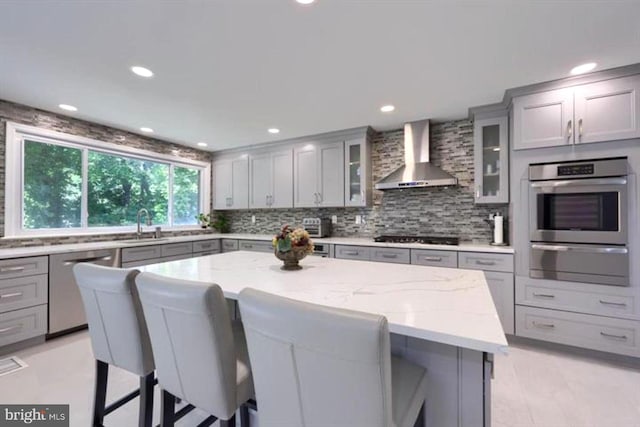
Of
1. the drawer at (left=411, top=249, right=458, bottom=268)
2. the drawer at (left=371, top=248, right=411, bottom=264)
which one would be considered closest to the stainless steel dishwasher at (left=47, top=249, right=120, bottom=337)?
the drawer at (left=371, top=248, right=411, bottom=264)

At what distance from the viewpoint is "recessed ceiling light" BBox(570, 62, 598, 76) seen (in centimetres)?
222

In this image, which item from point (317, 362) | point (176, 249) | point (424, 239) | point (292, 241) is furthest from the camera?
point (176, 249)

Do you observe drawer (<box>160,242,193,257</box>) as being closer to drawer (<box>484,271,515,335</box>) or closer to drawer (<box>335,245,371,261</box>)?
drawer (<box>335,245,371,261</box>)

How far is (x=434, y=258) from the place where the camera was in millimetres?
3029

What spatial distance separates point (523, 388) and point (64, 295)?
163 inches

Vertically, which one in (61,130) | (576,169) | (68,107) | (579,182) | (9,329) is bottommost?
(9,329)

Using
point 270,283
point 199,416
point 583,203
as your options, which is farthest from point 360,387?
point 583,203

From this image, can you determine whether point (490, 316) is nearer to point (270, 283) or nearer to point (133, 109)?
point (270, 283)

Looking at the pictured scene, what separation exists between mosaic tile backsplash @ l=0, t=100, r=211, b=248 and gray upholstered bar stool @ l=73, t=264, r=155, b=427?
2.46 metres

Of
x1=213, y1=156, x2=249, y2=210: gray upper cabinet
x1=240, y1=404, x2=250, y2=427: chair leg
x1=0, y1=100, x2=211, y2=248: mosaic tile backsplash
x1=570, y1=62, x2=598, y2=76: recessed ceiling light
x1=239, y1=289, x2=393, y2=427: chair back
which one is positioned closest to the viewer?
x1=239, y1=289, x2=393, y2=427: chair back

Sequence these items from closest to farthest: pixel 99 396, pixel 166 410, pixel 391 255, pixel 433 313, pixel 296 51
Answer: pixel 433 313 < pixel 166 410 < pixel 99 396 < pixel 296 51 < pixel 391 255

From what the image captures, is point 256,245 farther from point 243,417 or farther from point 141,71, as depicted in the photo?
point 243,417

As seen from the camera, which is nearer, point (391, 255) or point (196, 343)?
point (196, 343)

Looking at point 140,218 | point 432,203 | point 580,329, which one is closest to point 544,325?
point 580,329
